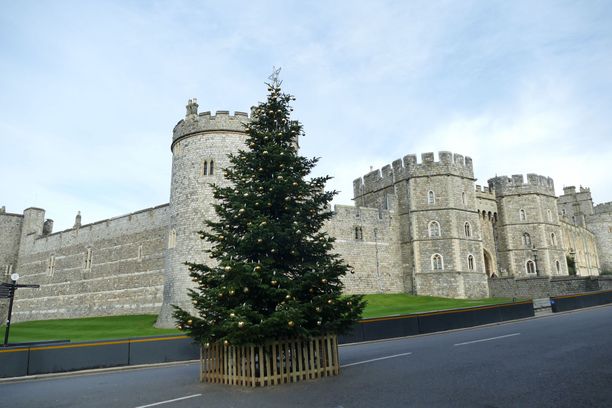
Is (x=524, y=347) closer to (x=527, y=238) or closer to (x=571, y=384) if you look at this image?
(x=571, y=384)

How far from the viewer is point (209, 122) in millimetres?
24094

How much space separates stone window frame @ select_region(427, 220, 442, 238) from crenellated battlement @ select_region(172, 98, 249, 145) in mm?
18515

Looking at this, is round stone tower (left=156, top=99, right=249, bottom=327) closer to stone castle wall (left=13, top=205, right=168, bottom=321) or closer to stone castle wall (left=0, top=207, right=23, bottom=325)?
stone castle wall (left=13, top=205, right=168, bottom=321)

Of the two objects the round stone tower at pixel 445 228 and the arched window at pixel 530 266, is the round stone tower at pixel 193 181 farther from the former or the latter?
the arched window at pixel 530 266

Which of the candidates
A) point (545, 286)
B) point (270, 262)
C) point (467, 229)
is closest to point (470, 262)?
point (467, 229)

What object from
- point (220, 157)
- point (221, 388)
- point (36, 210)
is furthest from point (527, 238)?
point (36, 210)

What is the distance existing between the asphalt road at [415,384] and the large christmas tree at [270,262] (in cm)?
120

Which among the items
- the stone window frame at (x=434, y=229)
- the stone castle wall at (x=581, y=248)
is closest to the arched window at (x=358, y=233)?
the stone window frame at (x=434, y=229)

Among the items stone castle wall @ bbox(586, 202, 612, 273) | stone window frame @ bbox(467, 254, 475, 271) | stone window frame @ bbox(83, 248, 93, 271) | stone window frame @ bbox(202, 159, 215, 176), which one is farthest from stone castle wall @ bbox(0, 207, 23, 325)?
stone castle wall @ bbox(586, 202, 612, 273)

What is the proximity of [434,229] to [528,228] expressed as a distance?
12.0 metres

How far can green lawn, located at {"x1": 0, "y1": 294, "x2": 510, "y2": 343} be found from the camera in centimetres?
2248

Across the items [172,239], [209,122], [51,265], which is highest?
[209,122]

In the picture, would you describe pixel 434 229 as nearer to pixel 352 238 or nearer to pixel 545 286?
pixel 352 238

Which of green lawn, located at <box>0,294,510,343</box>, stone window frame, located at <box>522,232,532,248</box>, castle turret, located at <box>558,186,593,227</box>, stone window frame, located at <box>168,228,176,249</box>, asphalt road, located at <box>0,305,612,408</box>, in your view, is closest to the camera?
asphalt road, located at <box>0,305,612,408</box>
